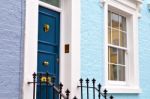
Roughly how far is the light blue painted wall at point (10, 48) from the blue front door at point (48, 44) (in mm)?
699

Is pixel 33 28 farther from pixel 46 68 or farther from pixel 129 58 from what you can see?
pixel 129 58

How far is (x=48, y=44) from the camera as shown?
20.3 feet

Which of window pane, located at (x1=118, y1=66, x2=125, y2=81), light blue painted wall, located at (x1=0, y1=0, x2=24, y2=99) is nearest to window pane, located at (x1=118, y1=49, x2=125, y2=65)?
window pane, located at (x1=118, y1=66, x2=125, y2=81)

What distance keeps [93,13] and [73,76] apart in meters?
1.57

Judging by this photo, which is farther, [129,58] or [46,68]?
[129,58]

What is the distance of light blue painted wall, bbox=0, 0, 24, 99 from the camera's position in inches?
199

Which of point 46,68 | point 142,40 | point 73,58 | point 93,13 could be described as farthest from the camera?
point 142,40

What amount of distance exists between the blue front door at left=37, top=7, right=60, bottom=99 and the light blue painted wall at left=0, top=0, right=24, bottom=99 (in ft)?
2.29

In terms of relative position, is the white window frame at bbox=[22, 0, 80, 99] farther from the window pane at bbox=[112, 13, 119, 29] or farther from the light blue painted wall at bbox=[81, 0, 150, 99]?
the window pane at bbox=[112, 13, 119, 29]

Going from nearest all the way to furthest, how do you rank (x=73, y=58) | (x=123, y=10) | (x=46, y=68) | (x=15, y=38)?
(x=15, y=38)
(x=46, y=68)
(x=73, y=58)
(x=123, y=10)

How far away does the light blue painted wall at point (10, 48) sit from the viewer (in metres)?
5.05

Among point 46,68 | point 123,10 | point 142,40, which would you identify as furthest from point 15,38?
point 142,40

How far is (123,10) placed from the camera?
8328 mm

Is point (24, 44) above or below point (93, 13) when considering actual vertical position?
below
